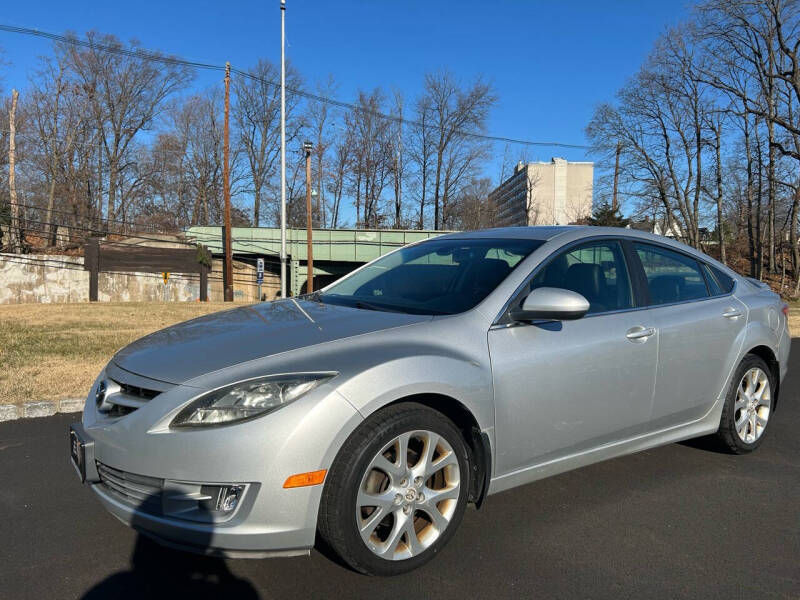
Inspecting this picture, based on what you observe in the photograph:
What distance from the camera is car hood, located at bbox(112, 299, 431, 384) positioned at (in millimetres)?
2564

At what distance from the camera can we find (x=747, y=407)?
4.24 meters

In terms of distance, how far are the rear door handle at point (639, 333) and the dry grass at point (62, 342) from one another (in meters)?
5.11

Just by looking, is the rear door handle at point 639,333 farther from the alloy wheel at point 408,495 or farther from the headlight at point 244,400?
the headlight at point 244,400

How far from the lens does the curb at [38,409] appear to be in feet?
17.6

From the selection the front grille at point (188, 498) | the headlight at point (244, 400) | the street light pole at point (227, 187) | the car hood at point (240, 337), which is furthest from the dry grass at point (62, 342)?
the street light pole at point (227, 187)

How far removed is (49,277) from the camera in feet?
87.2

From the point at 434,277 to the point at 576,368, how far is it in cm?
101

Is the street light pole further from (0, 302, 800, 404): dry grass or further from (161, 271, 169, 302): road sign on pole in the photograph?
(0, 302, 800, 404): dry grass

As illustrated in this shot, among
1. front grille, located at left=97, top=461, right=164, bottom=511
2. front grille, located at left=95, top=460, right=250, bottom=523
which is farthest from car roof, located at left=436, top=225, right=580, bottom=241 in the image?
front grille, located at left=97, top=461, right=164, bottom=511

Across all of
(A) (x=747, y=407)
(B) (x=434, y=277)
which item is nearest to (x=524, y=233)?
(B) (x=434, y=277)

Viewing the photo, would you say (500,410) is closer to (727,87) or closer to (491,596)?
(491,596)

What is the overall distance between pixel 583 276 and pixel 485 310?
0.86 meters

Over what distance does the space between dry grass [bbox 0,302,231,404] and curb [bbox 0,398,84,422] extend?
113 millimetres

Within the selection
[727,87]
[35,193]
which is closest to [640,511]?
[727,87]
